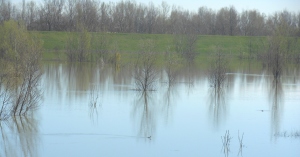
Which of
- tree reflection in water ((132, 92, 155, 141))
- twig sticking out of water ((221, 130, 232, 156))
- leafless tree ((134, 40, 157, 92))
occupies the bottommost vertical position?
twig sticking out of water ((221, 130, 232, 156))

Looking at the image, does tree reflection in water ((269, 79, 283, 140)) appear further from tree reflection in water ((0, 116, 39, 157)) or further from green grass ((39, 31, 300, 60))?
green grass ((39, 31, 300, 60))

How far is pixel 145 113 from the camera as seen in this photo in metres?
14.8

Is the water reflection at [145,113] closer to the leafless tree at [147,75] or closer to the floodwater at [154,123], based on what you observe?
the floodwater at [154,123]

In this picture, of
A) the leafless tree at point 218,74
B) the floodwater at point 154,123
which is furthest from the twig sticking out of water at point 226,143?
the leafless tree at point 218,74

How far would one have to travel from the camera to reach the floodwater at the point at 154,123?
10430mm

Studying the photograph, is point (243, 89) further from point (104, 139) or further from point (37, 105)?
point (104, 139)

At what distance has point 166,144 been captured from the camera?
10789 mm

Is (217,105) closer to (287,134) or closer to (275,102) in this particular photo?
(275,102)

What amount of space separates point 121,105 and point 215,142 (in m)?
5.44

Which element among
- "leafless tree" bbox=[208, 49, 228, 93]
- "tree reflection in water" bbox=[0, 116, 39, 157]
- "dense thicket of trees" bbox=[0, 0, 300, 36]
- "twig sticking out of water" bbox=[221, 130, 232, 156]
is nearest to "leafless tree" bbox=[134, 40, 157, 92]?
"leafless tree" bbox=[208, 49, 228, 93]

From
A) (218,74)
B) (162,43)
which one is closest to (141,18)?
(162,43)

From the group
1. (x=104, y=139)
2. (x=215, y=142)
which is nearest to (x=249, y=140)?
(x=215, y=142)

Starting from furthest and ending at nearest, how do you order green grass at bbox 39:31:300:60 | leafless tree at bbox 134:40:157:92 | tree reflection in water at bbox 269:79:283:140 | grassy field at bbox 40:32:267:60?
grassy field at bbox 40:32:267:60 < green grass at bbox 39:31:300:60 < leafless tree at bbox 134:40:157:92 < tree reflection in water at bbox 269:79:283:140

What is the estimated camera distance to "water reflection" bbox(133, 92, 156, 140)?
479 inches
